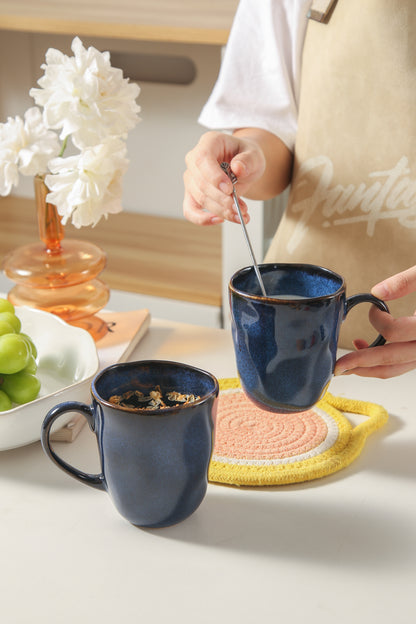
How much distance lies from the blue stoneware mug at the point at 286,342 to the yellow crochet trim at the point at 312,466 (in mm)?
66

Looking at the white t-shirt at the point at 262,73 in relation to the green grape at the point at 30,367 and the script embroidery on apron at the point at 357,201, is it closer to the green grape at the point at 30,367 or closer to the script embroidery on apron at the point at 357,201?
the script embroidery on apron at the point at 357,201

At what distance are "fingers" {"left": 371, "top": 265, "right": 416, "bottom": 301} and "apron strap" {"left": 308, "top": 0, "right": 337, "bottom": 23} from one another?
0.47m

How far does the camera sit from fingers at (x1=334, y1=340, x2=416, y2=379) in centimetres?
67

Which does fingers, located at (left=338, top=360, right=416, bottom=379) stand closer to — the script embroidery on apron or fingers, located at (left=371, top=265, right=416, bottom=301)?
fingers, located at (left=371, top=265, right=416, bottom=301)

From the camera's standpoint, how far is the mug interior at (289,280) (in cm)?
65

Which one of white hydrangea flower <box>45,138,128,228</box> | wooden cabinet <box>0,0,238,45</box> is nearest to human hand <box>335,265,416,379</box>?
white hydrangea flower <box>45,138,128,228</box>

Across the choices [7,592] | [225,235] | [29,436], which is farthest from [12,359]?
[225,235]

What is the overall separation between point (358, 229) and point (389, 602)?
596 mm

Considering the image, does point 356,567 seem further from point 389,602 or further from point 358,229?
point 358,229

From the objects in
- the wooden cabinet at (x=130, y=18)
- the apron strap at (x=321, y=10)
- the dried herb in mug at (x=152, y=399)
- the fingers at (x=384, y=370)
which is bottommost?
the fingers at (x=384, y=370)

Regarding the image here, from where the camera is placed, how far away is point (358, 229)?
1.02m

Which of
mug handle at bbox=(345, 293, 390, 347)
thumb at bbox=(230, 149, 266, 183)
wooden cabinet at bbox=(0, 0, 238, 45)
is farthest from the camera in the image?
wooden cabinet at bbox=(0, 0, 238, 45)

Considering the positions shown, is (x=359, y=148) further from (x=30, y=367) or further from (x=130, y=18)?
(x=130, y=18)

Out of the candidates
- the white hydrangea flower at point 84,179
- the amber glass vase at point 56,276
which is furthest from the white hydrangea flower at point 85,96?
the amber glass vase at point 56,276
